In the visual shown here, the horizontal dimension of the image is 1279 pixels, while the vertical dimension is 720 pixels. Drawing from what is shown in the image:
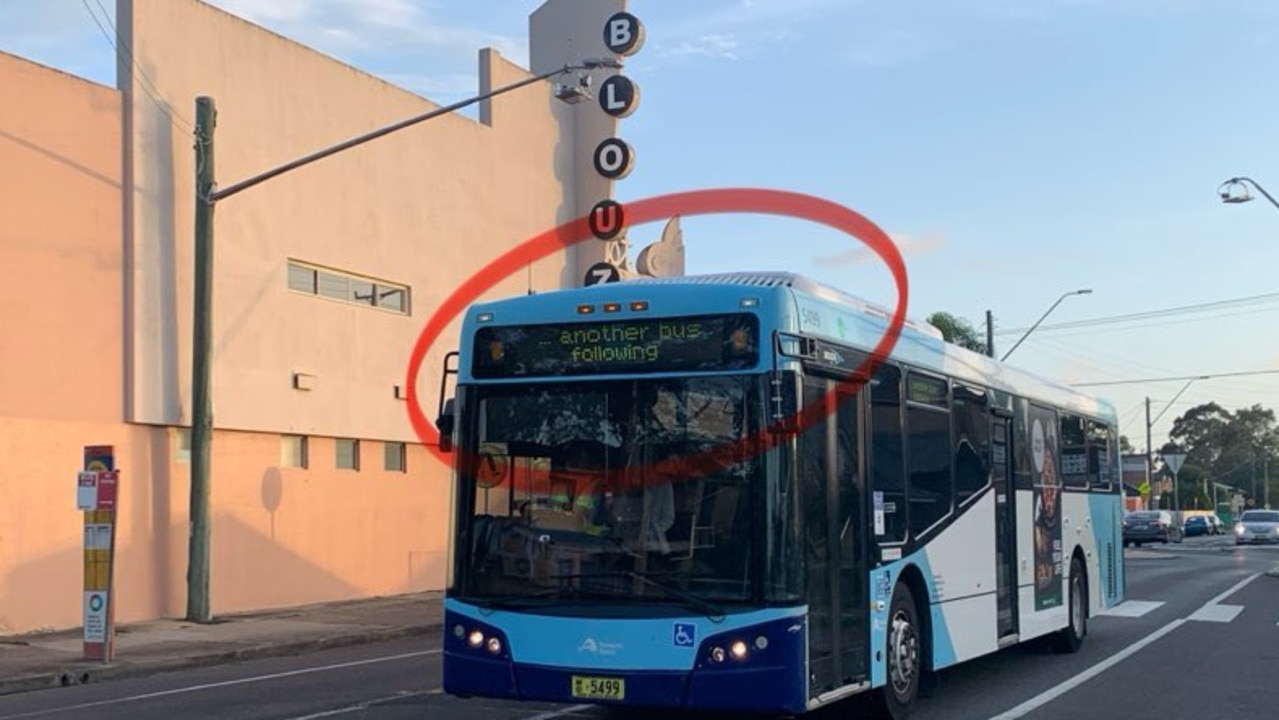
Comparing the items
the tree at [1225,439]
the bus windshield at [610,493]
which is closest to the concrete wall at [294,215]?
the bus windshield at [610,493]

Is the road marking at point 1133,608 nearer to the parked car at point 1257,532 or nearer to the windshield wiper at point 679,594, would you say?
the windshield wiper at point 679,594

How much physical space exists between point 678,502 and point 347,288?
17540mm

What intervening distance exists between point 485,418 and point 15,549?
39.6ft

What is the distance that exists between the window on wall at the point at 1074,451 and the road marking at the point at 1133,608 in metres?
4.09

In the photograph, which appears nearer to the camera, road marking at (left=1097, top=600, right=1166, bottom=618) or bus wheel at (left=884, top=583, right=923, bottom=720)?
bus wheel at (left=884, top=583, right=923, bottom=720)

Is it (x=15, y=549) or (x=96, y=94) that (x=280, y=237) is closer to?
(x=96, y=94)

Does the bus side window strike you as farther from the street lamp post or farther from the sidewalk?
the street lamp post

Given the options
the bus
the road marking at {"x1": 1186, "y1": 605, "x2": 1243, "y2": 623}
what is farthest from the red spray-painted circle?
the road marking at {"x1": 1186, "y1": 605, "x2": 1243, "y2": 623}

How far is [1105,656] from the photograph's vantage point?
15.7m

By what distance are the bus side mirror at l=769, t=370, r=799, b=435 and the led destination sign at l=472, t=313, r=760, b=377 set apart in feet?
0.64

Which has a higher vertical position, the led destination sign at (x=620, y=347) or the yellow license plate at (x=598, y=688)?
the led destination sign at (x=620, y=347)

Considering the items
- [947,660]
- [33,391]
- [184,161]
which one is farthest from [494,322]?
[184,161]

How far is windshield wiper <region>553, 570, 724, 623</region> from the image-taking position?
8.71 meters

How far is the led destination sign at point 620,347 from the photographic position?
906cm
